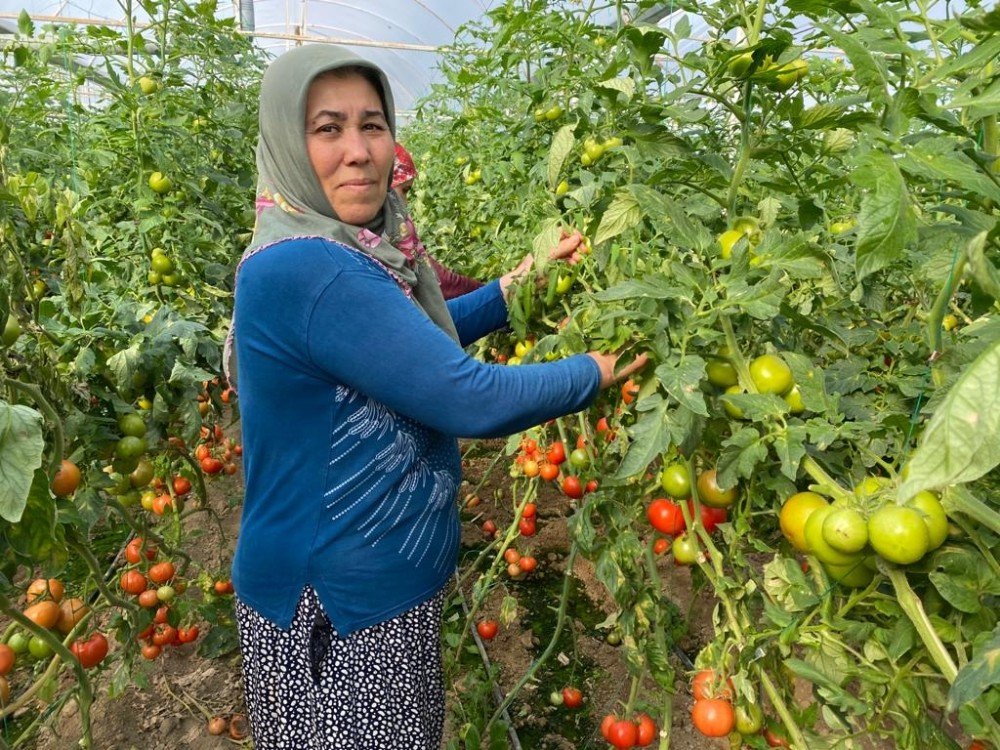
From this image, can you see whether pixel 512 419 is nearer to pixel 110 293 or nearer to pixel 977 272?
pixel 977 272

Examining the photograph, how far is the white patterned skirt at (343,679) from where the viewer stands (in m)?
1.27

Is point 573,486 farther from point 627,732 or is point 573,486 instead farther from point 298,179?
point 298,179

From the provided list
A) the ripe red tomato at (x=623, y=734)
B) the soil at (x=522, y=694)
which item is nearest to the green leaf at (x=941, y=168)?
the ripe red tomato at (x=623, y=734)

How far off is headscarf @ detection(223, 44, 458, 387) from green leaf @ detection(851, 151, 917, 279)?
0.83 m

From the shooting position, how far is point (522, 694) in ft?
7.22

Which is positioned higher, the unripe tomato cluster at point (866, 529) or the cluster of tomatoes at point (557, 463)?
the unripe tomato cluster at point (866, 529)

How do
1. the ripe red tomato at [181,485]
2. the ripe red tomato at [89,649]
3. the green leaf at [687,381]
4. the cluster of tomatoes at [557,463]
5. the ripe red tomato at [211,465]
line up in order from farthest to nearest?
the ripe red tomato at [211,465] < the ripe red tomato at [181,485] < the cluster of tomatoes at [557,463] < the ripe red tomato at [89,649] < the green leaf at [687,381]

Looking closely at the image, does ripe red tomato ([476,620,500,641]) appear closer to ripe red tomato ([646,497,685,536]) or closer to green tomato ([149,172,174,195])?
ripe red tomato ([646,497,685,536])

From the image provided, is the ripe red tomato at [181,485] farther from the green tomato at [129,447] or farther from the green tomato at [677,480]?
the green tomato at [677,480]

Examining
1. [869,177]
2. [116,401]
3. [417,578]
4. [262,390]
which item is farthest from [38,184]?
[869,177]

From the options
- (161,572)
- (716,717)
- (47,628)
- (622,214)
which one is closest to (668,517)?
(716,717)

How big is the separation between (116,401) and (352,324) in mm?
634

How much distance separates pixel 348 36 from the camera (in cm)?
1255

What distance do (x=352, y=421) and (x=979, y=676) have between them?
35.4 inches
